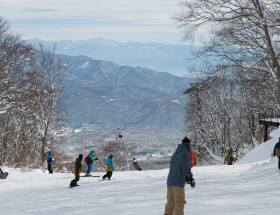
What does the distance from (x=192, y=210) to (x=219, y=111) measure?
23.0m

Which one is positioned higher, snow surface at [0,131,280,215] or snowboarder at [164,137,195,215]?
snowboarder at [164,137,195,215]

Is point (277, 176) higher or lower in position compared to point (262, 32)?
lower

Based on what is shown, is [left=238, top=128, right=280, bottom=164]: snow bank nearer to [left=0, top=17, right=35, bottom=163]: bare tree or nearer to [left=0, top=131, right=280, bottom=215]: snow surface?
[left=0, top=131, right=280, bottom=215]: snow surface

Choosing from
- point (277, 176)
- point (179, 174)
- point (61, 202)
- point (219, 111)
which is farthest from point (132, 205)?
point (219, 111)

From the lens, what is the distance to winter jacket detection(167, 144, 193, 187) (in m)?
5.83

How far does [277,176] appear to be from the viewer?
1117cm

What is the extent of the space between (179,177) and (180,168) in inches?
6.9

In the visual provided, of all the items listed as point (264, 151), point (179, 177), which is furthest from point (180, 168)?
point (264, 151)

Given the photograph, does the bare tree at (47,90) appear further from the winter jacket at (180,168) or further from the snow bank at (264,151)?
the winter jacket at (180,168)

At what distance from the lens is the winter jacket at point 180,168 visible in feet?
19.1

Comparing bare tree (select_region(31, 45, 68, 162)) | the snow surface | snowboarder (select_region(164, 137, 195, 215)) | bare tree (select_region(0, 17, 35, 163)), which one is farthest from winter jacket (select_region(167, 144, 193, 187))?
bare tree (select_region(31, 45, 68, 162))

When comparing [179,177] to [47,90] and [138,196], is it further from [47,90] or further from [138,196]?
[47,90]

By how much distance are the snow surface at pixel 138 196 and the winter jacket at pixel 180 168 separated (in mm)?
1695

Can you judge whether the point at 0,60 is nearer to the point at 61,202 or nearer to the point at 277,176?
the point at 61,202
